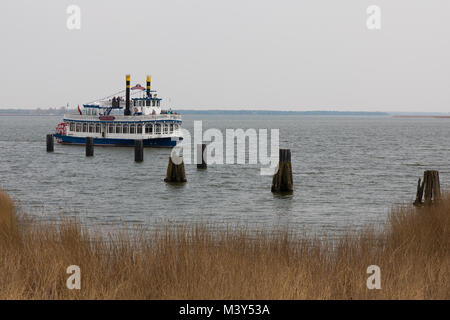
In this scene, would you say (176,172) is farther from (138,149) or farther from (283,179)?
(138,149)

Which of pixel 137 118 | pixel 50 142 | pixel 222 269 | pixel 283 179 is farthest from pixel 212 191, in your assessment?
pixel 50 142

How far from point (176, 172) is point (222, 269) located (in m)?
24.6

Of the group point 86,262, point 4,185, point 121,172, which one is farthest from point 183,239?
point 121,172

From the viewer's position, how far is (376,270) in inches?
329

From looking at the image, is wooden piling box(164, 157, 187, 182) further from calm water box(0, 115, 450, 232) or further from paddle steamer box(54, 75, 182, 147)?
paddle steamer box(54, 75, 182, 147)

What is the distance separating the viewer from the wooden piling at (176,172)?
105 ft

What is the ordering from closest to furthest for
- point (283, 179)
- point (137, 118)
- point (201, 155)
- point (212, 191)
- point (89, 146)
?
point (283, 179), point (212, 191), point (201, 155), point (89, 146), point (137, 118)

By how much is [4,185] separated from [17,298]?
29092 mm

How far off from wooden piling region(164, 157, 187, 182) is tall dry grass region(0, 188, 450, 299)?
21636 millimetres

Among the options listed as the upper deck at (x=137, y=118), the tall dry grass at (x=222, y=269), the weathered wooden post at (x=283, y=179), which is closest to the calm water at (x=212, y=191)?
the weathered wooden post at (x=283, y=179)

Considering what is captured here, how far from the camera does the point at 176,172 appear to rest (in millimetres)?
32438

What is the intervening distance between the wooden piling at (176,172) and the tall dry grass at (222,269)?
852 inches

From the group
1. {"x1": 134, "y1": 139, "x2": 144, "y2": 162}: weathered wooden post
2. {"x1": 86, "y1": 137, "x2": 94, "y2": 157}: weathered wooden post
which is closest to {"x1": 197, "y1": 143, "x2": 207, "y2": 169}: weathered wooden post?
{"x1": 134, "y1": 139, "x2": 144, "y2": 162}: weathered wooden post
